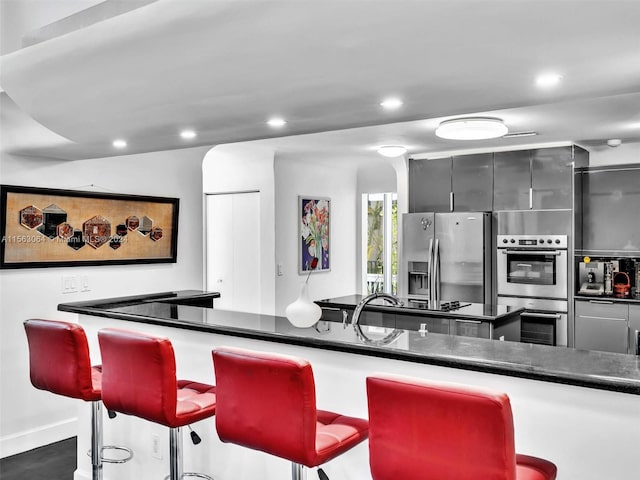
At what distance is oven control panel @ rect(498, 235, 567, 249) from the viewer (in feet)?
18.1

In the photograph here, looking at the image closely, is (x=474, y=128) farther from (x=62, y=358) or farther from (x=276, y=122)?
(x=62, y=358)

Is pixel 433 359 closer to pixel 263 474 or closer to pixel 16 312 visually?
pixel 263 474

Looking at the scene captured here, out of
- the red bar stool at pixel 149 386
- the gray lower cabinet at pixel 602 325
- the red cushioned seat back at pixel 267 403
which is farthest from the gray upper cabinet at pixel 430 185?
the red cushioned seat back at pixel 267 403

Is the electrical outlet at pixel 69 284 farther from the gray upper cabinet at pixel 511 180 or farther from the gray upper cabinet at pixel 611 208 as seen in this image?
the gray upper cabinet at pixel 611 208

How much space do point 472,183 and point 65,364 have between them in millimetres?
4591

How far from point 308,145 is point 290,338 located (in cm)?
379

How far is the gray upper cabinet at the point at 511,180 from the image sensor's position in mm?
5820

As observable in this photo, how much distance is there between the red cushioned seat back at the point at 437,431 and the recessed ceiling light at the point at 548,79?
121 centimetres

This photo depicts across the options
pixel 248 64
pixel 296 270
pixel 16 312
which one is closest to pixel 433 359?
pixel 248 64

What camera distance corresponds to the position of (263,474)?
2.71 metres

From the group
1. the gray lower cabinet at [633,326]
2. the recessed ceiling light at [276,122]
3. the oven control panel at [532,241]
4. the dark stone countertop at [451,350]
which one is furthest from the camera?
the oven control panel at [532,241]

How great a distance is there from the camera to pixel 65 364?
2.76 m

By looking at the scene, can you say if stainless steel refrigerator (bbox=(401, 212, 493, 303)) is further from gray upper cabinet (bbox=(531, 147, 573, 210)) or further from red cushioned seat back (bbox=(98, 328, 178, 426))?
red cushioned seat back (bbox=(98, 328, 178, 426))

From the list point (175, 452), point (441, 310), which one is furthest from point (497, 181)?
point (175, 452)
